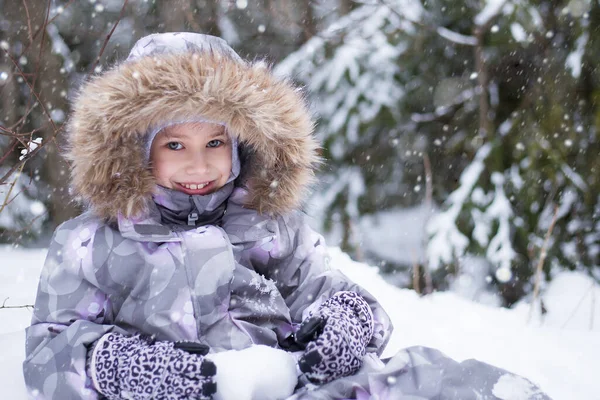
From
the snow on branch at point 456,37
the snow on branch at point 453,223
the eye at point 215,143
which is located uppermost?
the snow on branch at point 456,37

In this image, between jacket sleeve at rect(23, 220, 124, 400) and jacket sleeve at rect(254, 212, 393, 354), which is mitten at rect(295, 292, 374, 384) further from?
jacket sleeve at rect(23, 220, 124, 400)

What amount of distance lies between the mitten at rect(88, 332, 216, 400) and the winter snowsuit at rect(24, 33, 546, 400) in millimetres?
58

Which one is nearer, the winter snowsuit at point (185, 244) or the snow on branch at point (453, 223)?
the winter snowsuit at point (185, 244)

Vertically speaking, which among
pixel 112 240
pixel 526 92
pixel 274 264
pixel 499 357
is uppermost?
pixel 526 92

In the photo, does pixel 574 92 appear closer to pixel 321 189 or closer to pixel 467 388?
pixel 321 189

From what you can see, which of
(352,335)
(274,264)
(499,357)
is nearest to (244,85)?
(274,264)

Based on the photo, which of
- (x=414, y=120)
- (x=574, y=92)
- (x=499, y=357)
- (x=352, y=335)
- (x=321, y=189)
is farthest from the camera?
(x=321, y=189)

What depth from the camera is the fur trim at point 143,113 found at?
177 cm

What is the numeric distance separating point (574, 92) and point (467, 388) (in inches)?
118

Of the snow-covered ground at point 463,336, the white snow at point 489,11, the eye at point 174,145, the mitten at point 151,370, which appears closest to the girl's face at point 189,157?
the eye at point 174,145

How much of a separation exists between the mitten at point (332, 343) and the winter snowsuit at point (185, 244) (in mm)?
54

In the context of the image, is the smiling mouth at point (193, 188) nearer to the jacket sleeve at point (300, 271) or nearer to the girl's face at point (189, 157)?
the girl's face at point (189, 157)

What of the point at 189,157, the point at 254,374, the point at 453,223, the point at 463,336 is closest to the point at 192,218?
the point at 189,157

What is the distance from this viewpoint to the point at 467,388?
4.78 feet
